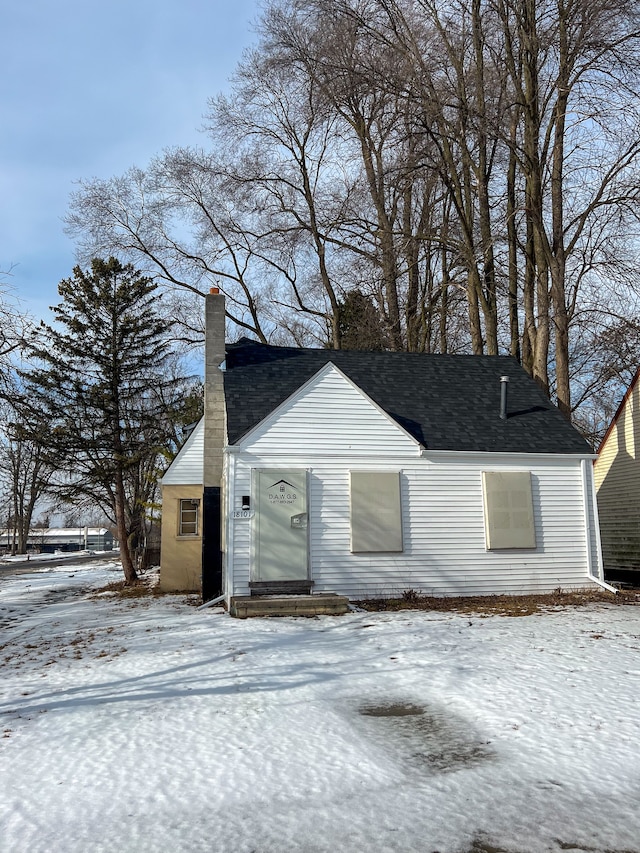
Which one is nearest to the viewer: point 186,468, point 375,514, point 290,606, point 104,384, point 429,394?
point 290,606

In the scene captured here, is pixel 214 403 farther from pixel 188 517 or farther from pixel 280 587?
pixel 188 517

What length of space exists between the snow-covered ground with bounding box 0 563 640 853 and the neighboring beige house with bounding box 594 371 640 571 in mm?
9602

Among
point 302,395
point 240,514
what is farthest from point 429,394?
point 240,514

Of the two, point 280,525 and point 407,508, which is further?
point 407,508

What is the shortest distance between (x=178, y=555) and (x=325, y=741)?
13317 millimetres

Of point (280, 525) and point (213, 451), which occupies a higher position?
point (213, 451)

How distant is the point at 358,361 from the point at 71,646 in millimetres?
9014

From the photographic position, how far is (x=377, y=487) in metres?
13.3

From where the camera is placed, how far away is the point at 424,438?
45.9ft

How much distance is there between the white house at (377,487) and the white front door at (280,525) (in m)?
0.02

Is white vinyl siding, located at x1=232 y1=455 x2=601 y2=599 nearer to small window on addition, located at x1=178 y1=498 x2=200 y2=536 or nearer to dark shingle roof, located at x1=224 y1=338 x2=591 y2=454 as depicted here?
dark shingle roof, located at x1=224 y1=338 x2=591 y2=454

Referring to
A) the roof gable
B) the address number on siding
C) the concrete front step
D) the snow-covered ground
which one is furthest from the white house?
the roof gable

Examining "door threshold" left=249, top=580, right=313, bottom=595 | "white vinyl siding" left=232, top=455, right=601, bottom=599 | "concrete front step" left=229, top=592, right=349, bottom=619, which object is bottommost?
"concrete front step" left=229, top=592, right=349, bottom=619

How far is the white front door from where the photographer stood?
12539 millimetres
